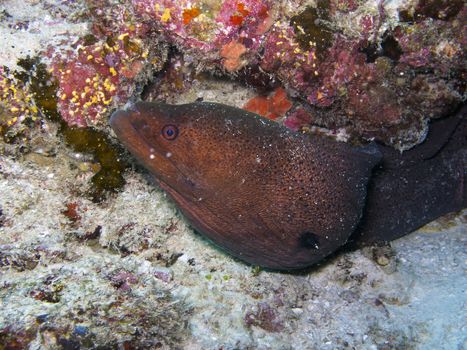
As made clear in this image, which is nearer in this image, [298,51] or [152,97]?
[298,51]

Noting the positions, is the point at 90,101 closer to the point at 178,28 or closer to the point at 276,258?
the point at 178,28

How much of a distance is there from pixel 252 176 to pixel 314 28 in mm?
1603

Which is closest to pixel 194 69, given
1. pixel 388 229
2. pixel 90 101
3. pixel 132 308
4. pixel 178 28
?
pixel 178 28

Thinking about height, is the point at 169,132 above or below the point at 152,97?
below

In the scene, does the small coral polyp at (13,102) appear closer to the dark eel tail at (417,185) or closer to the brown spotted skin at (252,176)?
the brown spotted skin at (252,176)

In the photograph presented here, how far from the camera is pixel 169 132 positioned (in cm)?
313

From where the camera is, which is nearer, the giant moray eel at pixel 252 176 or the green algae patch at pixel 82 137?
the giant moray eel at pixel 252 176

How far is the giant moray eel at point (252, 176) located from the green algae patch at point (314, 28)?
88 centimetres

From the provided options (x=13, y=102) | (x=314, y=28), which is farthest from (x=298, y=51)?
(x=13, y=102)

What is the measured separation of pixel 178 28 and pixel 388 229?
11.9 ft

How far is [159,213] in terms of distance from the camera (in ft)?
13.7

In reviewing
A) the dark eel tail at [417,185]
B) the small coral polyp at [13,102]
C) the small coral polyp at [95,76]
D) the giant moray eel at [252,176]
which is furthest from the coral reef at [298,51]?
the dark eel tail at [417,185]

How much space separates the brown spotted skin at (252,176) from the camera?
3152mm

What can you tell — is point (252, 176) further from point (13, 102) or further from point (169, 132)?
point (13, 102)
